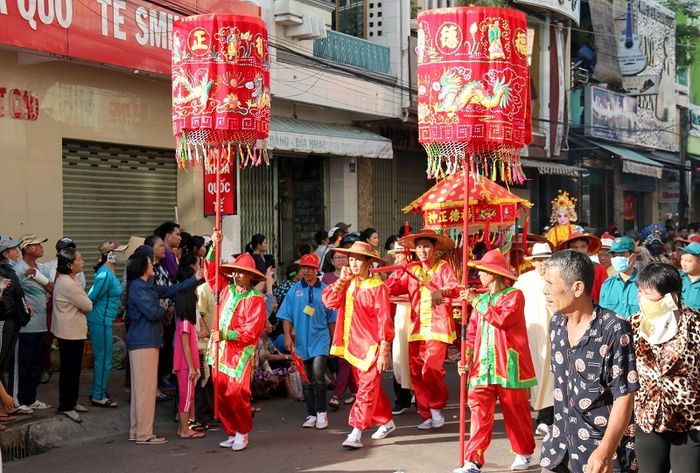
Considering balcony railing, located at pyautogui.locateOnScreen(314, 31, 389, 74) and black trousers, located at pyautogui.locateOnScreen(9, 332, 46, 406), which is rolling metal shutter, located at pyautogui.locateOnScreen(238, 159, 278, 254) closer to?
balcony railing, located at pyautogui.locateOnScreen(314, 31, 389, 74)

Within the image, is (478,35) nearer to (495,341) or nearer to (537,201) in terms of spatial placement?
(495,341)

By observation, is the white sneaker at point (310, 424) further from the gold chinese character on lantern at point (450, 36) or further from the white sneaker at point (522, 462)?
the gold chinese character on lantern at point (450, 36)

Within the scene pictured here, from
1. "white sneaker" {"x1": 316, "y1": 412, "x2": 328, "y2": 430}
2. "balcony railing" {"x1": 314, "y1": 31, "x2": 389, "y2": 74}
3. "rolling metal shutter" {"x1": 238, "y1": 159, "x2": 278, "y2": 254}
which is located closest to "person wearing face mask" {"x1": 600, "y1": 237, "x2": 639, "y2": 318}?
"white sneaker" {"x1": 316, "y1": 412, "x2": 328, "y2": 430}

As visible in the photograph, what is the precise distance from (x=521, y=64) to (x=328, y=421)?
4118mm

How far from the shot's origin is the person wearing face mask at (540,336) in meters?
8.77

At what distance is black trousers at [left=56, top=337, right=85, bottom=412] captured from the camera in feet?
29.8

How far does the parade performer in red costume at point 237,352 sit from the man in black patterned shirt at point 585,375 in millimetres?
4239

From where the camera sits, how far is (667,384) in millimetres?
5051

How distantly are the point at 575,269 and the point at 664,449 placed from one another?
1.32m

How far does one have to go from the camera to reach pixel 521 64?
26.5 feet

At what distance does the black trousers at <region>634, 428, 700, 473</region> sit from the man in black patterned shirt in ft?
1.70

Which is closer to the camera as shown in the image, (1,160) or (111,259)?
(111,259)

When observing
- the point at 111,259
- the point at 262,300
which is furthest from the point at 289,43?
the point at 262,300

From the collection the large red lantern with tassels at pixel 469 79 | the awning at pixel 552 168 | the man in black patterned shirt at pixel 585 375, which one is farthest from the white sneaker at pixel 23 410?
the awning at pixel 552 168
